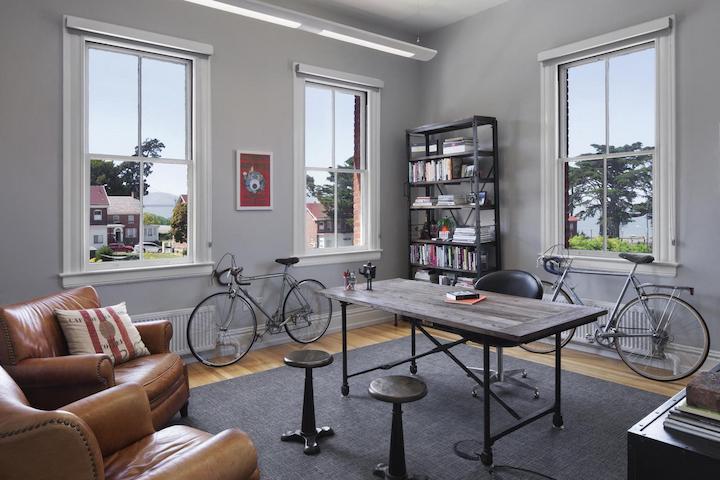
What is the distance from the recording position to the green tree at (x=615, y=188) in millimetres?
4508

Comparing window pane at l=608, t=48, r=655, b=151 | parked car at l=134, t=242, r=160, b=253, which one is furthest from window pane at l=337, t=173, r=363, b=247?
window pane at l=608, t=48, r=655, b=151

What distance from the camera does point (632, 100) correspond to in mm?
4555

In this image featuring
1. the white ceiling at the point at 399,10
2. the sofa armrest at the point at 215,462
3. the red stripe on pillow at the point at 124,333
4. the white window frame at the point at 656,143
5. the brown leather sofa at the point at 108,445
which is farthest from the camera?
the white ceiling at the point at 399,10

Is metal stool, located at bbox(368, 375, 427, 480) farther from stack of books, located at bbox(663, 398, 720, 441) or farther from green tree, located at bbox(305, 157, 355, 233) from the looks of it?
green tree, located at bbox(305, 157, 355, 233)

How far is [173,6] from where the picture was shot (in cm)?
454

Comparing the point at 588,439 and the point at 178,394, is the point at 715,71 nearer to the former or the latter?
the point at 588,439

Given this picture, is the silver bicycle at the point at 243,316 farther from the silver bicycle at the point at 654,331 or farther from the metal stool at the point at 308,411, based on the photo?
the silver bicycle at the point at 654,331

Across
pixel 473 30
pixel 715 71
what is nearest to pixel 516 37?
pixel 473 30

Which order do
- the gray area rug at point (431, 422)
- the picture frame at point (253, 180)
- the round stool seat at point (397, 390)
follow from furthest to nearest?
the picture frame at point (253, 180) → the gray area rug at point (431, 422) → the round stool seat at point (397, 390)

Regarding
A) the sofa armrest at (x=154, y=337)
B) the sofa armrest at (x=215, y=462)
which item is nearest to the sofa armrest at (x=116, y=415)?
the sofa armrest at (x=215, y=462)

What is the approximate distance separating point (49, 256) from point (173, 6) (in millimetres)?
2392

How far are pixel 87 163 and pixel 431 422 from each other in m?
3.38

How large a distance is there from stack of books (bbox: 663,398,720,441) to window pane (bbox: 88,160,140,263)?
4.19m

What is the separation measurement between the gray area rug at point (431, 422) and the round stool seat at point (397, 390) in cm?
52
